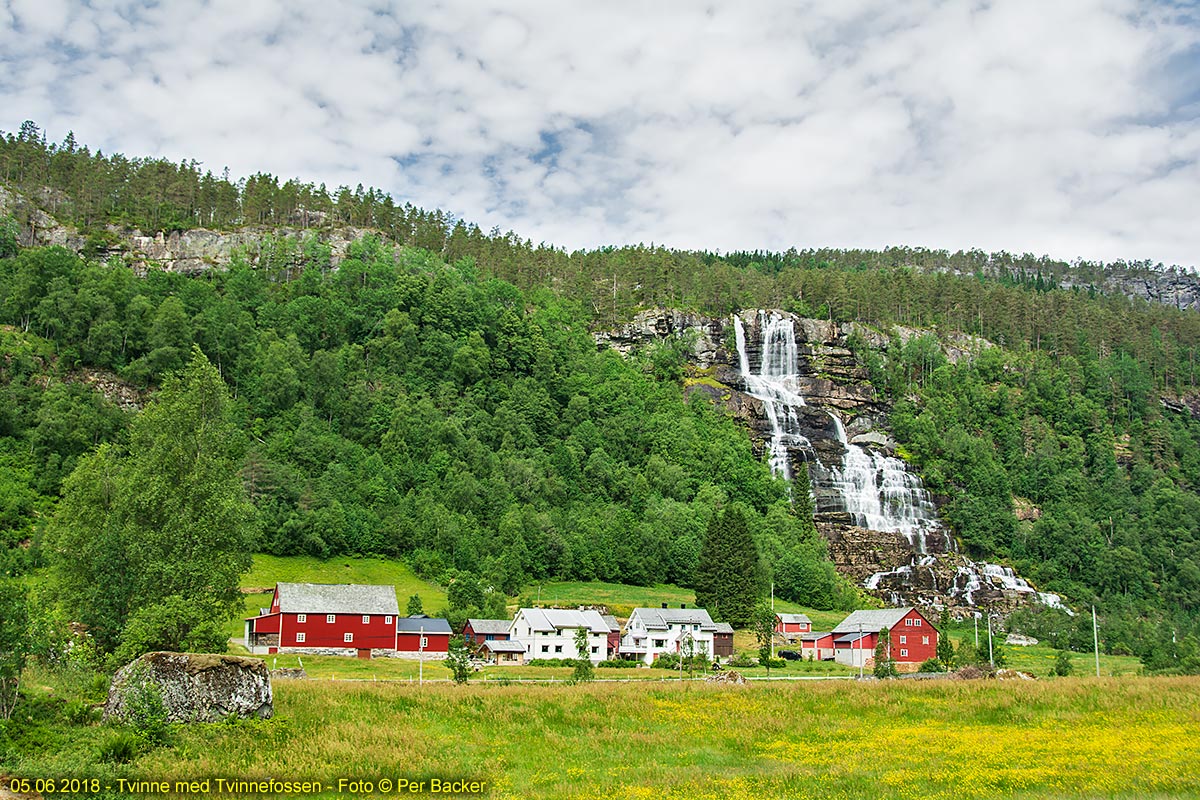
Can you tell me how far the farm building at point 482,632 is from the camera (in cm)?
7481

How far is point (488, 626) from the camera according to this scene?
76.1 meters

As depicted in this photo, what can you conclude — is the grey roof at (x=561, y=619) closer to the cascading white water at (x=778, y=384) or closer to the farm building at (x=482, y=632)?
the farm building at (x=482, y=632)

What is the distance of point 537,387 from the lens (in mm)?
135625

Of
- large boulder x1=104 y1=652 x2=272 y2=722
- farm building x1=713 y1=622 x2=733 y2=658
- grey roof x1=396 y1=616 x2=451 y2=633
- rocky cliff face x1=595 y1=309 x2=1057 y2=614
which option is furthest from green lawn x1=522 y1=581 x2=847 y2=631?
large boulder x1=104 y1=652 x2=272 y2=722

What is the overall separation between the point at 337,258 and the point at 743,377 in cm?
7227

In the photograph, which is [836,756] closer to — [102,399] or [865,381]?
[102,399]

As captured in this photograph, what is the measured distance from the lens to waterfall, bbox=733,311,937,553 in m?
130

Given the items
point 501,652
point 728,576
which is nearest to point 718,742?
point 501,652

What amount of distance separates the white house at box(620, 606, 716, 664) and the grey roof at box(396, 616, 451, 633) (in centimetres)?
1763

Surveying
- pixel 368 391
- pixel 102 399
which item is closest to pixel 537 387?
pixel 368 391

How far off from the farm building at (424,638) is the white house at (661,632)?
17.4 meters

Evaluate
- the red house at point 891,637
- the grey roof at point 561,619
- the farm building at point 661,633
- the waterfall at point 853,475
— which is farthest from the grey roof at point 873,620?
the waterfall at point 853,475

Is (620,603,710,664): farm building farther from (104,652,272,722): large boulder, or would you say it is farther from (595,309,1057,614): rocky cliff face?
(104,652,272,722): large boulder

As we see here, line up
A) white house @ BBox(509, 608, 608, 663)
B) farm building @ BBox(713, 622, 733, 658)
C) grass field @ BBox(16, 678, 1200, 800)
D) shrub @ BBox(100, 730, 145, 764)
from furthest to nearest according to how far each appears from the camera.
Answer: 1. farm building @ BBox(713, 622, 733, 658)
2. white house @ BBox(509, 608, 608, 663)
3. grass field @ BBox(16, 678, 1200, 800)
4. shrub @ BBox(100, 730, 145, 764)
